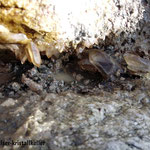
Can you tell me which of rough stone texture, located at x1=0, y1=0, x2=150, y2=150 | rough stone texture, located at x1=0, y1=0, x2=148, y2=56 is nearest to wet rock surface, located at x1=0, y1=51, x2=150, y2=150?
rough stone texture, located at x1=0, y1=0, x2=150, y2=150

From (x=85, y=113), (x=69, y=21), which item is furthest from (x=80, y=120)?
(x=69, y=21)

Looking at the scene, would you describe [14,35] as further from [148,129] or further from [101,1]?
[148,129]

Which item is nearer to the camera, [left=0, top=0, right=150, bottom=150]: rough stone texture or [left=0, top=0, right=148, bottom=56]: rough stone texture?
[left=0, top=0, right=150, bottom=150]: rough stone texture

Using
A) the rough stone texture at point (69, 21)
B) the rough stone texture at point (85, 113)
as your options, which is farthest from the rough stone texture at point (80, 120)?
the rough stone texture at point (69, 21)

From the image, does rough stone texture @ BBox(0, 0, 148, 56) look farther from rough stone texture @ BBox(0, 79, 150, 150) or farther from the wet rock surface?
rough stone texture @ BBox(0, 79, 150, 150)

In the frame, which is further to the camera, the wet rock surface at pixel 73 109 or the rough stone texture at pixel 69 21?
the rough stone texture at pixel 69 21

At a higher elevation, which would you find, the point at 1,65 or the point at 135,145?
the point at 1,65

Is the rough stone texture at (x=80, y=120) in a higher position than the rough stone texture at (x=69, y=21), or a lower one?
lower

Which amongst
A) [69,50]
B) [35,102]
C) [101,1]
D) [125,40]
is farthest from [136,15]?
[35,102]

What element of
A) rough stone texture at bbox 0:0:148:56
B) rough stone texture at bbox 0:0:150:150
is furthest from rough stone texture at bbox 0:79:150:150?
rough stone texture at bbox 0:0:148:56

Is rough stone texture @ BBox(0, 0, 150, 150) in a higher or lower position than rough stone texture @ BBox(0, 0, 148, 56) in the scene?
lower

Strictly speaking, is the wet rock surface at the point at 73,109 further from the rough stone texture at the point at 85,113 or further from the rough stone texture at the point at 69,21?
the rough stone texture at the point at 69,21
